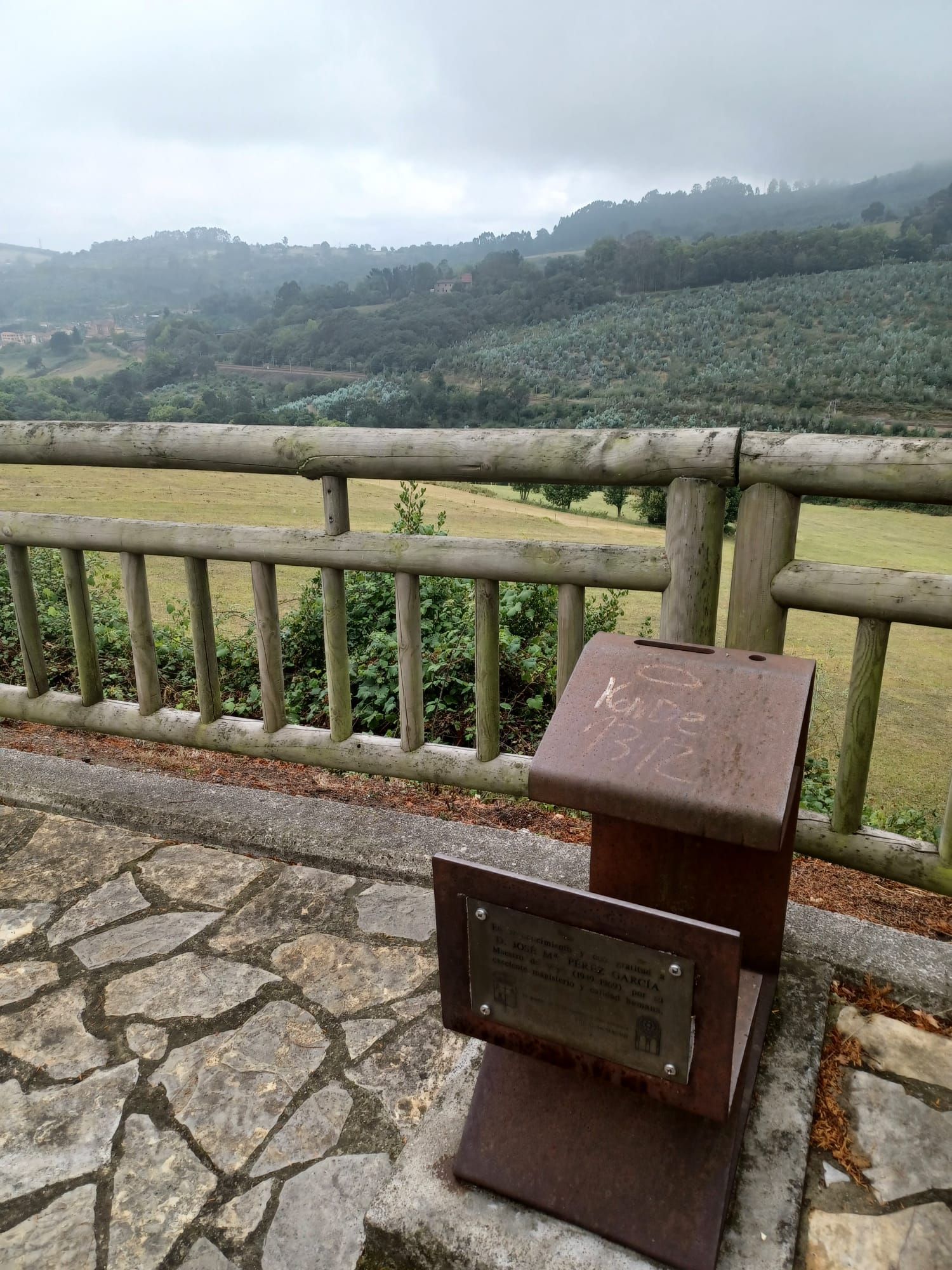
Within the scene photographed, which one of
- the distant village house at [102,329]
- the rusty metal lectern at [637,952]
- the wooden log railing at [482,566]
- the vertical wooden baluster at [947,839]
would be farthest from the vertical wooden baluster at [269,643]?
the distant village house at [102,329]

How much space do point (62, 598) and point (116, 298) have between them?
21.8m

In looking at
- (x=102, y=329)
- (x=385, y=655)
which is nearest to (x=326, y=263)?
(x=102, y=329)

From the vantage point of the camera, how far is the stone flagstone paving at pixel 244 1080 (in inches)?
50.7

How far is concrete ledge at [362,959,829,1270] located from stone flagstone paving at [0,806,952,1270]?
0.18ft

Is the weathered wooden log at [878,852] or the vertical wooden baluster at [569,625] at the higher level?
the vertical wooden baluster at [569,625]

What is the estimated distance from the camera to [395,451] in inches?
85.2

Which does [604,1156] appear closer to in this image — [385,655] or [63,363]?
[385,655]

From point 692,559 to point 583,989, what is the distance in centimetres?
115

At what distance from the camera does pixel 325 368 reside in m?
12.9

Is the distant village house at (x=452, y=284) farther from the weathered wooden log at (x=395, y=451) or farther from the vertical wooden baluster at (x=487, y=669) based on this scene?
the vertical wooden baluster at (x=487, y=669)

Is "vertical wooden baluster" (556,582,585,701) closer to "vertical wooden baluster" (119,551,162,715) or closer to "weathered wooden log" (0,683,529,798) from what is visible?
"weathered wooden log" (0,683,529,798)

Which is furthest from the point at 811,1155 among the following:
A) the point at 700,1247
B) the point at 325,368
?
the point at 325,368

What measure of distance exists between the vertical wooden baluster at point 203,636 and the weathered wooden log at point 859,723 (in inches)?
75.1

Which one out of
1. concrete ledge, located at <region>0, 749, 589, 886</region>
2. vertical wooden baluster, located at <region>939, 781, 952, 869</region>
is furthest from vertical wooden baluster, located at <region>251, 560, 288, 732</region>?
vertical wooden baluster, located at <region>939, 781, 952, 869</region>
